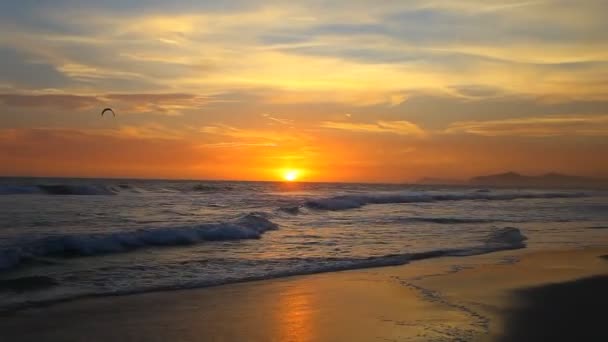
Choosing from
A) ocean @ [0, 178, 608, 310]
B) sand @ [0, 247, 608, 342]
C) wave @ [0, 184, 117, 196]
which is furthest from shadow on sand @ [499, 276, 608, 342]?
wave @ [0, 184, 117, 196]

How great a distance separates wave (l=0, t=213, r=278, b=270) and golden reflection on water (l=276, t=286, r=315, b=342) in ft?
20.5

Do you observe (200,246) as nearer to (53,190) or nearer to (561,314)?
(561,314)

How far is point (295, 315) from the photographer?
8156 mm

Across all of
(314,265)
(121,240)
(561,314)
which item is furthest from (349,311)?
(121,240)

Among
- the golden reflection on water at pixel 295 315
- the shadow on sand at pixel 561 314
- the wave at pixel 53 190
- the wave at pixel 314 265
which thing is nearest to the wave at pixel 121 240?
the wave at pixel 314 265

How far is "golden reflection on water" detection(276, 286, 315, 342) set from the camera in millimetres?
7066

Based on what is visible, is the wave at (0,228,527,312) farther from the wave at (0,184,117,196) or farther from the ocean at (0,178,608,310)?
the wave at (0,184,117,196)

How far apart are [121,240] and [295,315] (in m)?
8.93

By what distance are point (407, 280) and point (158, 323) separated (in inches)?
214

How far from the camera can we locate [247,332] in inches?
282

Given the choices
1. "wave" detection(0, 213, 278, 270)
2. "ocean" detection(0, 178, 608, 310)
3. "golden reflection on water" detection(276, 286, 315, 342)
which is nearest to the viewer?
"golden reflection on water" detection(276, 286, 315, 342)

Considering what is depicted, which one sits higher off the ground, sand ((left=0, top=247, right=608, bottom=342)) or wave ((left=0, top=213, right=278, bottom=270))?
wave ((left=0, top=213, right=278, bottom=270))

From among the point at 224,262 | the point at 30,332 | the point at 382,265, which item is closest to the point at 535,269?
the point at 382,265

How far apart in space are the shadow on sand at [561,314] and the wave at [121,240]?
387 inches
